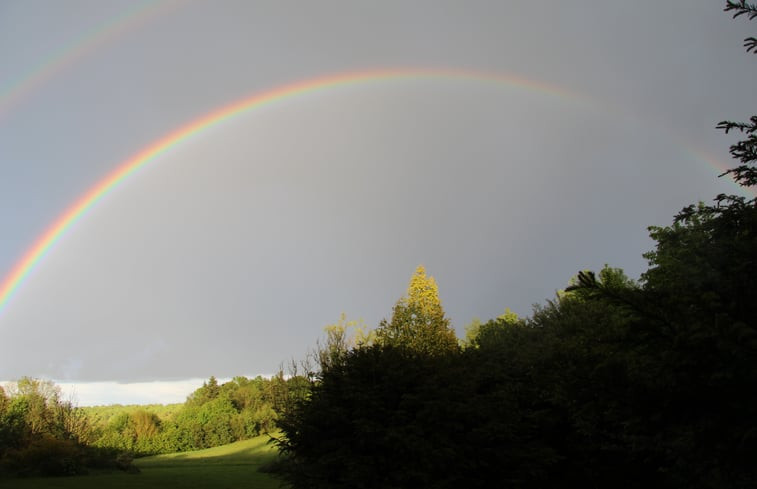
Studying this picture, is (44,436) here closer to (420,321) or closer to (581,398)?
(420,321)

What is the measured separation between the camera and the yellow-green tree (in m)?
40.3

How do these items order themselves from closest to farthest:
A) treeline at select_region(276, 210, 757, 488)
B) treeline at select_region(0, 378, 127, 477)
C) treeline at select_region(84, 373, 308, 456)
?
treeline at select_region(276, 210, 757, 488) < treeline at select_region(0, 378, 127, 477) < treeline at select_region(84, 373, 308, 456)

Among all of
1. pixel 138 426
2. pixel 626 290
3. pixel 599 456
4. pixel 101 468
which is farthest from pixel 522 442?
pixel 138 426

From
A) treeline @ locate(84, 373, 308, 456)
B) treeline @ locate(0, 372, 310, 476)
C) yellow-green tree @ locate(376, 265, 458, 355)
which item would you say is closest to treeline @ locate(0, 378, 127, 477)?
treeline @ locate(0, 372, 310, 476)

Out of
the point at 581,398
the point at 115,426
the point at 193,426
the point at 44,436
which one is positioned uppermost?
the point at 115,426

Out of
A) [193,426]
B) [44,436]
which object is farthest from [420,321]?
[193,426]

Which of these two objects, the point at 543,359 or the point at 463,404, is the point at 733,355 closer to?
the point at 463,404

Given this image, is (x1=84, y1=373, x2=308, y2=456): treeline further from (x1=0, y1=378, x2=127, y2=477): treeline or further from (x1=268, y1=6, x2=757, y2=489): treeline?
(x1=268, y1=6, x2=757, y2=489): treeline

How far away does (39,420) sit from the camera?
170ft

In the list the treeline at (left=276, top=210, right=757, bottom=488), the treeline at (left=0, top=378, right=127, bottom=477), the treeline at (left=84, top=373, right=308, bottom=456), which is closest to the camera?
the treeline at (left=276, top=210, right=757, bottom=488)

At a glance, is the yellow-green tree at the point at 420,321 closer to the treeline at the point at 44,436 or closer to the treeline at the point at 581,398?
the treeline at the point at 581,398

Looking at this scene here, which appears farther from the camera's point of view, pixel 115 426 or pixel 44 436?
pixel 115 426

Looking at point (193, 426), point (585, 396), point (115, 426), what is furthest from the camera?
point (193, 426)

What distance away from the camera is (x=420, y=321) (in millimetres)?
42125
